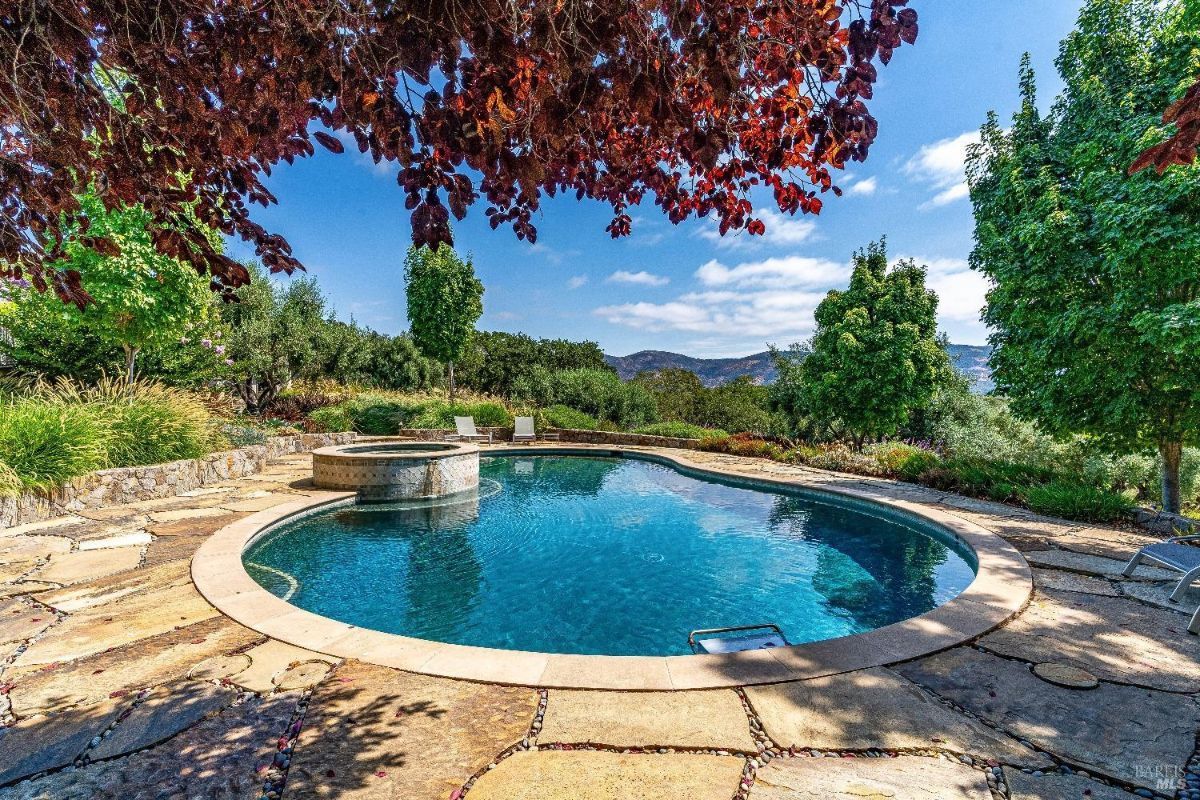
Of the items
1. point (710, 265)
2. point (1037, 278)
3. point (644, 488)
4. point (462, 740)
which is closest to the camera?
point (462, 740)

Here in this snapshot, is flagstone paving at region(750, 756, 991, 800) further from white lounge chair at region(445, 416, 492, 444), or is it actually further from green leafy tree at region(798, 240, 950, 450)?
white lounge chair at region(445, 416, 492, 444)

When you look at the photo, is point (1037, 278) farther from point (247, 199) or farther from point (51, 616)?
point (51, 616)

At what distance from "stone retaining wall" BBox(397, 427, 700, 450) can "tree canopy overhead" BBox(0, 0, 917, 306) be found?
1196cm

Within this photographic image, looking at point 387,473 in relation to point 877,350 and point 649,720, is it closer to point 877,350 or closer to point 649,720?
point 649,720

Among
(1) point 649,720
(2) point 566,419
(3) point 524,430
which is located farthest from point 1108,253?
(2) point 566,419

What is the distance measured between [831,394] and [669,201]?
12.3 metres

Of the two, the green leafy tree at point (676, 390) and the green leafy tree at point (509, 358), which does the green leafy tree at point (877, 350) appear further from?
the green leafy tree at point (509, 358)

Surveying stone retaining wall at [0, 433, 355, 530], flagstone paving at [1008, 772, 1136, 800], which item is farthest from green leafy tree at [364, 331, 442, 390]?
flagstone paving at [1008, 772, 1136, 800]

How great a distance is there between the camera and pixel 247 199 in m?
2.85

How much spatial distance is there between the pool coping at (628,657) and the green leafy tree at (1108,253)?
4101 millimetres

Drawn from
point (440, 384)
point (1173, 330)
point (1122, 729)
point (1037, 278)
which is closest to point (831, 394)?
point (1037, 278)

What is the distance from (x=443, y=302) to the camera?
1711 centimetres

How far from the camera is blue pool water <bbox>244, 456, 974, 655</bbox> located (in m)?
4.32

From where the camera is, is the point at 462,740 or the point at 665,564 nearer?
the point at 462,740
